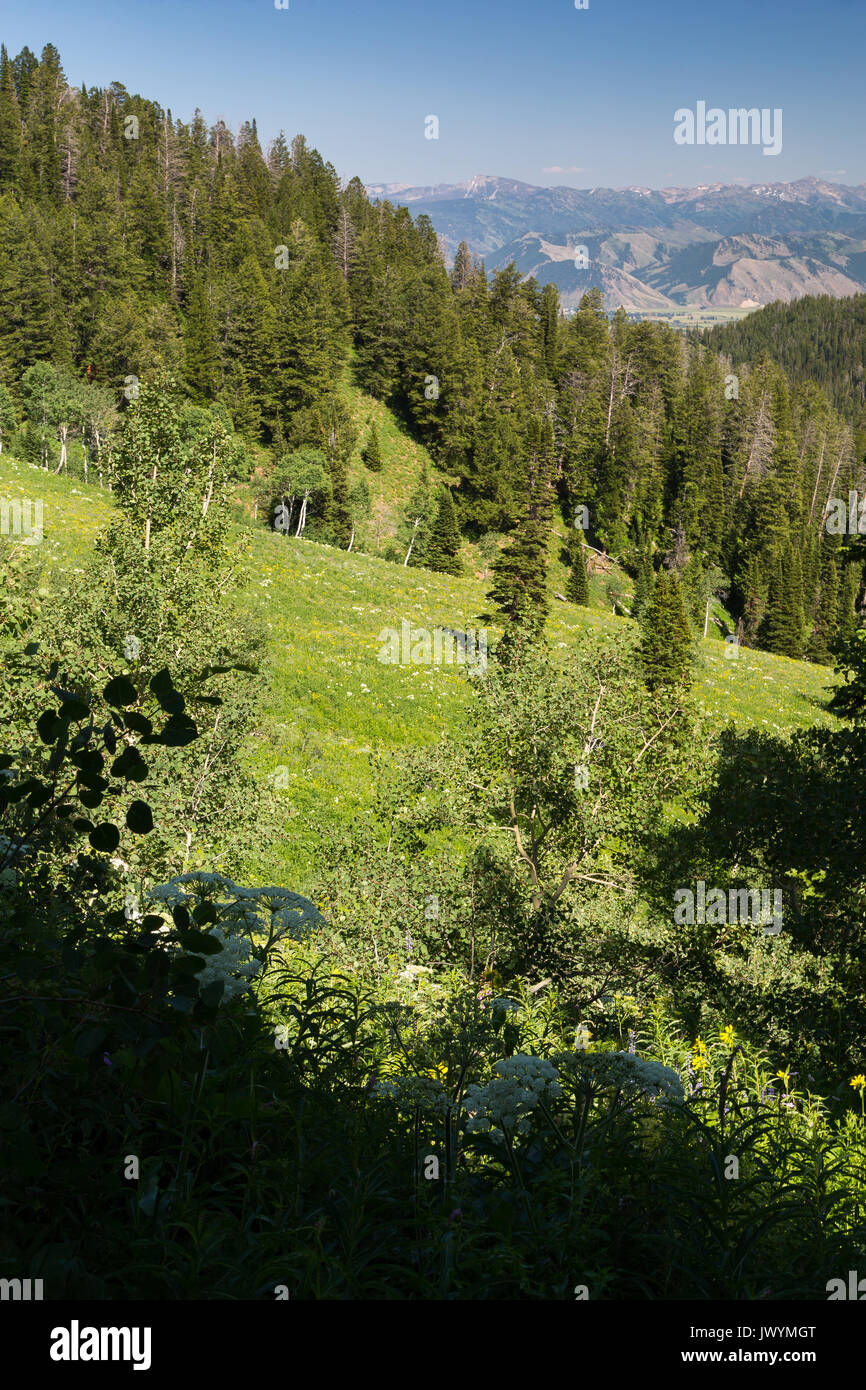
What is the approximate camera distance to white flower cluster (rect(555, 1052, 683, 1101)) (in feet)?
12.1

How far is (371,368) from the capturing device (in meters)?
88.4

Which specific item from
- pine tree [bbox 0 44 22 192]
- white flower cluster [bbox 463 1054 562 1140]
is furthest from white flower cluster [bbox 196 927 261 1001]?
pine tree [bbox 0 44 22 192]

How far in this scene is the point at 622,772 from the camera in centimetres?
1255

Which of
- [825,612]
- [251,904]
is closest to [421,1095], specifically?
[251,904]

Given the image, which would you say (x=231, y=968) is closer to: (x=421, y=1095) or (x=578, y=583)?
(x=421, y=1095)

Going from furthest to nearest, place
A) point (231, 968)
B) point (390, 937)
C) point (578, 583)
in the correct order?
1. point (578, 583)
2. point (390, 937)
3. point (231, 968)

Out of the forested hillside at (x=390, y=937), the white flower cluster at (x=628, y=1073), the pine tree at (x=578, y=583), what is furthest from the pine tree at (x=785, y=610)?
the white flower cluster at (x=628, y=1073)

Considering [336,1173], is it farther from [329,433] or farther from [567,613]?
[329,433]

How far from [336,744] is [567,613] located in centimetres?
2784

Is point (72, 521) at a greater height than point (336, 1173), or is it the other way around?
point (72, 521)

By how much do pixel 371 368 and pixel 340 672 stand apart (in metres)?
64.8

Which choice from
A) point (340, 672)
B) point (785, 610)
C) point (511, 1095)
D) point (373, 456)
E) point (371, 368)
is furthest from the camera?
point (371, 368)

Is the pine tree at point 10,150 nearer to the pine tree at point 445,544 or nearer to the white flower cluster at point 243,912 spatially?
the pine tree at point 445,544
